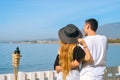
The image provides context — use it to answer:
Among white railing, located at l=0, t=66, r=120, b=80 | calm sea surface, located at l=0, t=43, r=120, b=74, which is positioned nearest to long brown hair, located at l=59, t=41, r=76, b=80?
white railing, located at l=0, t=66, r=120, b=80

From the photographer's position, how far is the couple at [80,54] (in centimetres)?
600

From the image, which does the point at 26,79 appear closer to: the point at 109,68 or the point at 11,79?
the point at 11,79

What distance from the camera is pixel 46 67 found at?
29766 mm

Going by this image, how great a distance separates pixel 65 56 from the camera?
5980 millimetres

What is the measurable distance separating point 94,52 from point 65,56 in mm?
521

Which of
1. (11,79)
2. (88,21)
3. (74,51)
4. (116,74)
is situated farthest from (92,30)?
(116,74)

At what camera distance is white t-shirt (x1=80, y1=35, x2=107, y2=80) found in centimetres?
625

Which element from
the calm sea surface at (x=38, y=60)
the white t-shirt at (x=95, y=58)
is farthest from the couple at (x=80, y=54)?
the calm sea surface at (x=38, y=60)

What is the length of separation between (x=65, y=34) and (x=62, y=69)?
0.48 m

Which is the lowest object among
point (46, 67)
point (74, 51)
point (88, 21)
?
point (46, 67)

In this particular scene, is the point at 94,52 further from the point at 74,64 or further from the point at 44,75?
the point at 44,75

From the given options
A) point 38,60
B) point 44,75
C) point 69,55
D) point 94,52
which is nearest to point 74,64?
point 69,55

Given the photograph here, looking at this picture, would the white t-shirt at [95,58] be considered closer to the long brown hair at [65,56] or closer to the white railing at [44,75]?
the long brown hair at [65,56]

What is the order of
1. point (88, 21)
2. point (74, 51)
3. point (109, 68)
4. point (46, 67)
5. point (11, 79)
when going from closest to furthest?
1. point (74, 51)
2. point (88, 21)
3. point (11, 79)
4. point (109, 68)
5. point (46, 67)
